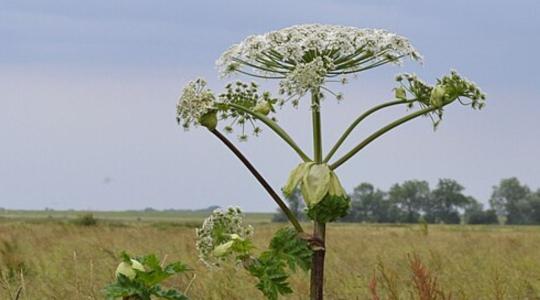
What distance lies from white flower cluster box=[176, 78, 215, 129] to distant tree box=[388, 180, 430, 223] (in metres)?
90.9

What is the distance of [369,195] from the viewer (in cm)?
9619

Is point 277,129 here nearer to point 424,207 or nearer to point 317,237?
point 317,237

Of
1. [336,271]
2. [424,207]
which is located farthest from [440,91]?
[424,207]

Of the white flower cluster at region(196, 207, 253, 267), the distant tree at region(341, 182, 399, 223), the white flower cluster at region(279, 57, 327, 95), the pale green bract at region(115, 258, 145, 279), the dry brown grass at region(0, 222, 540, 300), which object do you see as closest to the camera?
the white flower cluster at region(279, 57, 327, 95)

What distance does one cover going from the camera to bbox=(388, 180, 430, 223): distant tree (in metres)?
93.6

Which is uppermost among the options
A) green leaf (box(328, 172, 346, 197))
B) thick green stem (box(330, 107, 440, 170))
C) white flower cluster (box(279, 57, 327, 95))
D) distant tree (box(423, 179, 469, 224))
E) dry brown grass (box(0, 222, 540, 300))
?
distant tree (box(423, 179, 469, 224))

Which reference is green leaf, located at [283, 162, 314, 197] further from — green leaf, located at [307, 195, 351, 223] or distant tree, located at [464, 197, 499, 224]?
distant tree, located at [464, 197, 499, 224]

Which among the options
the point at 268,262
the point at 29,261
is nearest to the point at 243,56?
the point at 268,262

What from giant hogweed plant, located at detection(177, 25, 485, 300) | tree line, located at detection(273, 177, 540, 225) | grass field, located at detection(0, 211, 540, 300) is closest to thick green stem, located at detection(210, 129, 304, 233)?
giant hogweed plant, located at detection(177, 25, 485, 300)

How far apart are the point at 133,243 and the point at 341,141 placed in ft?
44.7

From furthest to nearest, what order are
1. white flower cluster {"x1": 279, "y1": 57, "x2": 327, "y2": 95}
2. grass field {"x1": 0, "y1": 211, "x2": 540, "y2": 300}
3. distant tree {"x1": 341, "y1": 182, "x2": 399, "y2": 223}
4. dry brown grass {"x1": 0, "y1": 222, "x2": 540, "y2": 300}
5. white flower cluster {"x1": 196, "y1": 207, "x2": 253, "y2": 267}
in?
distant tree {"x1": 341, "y1": 182, "x2": 399, "y2": 223}, grass field {"x1": 0, "y1": 211, "x2": 540, "y2": 300}, dry brown grass {"x1": 0, "y1": 222, "x2": 540, "y2": 300}, white flower cluster {"x1": 196, "y1": 207, "x2": 253, "y2": 267}, white flower cluster {"x1": 279, "y1": 57, "x2": 327, "y2": 95}

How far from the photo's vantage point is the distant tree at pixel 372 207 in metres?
91.9

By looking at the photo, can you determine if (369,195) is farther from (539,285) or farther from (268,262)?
(268,262)

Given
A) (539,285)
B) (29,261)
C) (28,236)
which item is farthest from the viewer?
(28,236)
